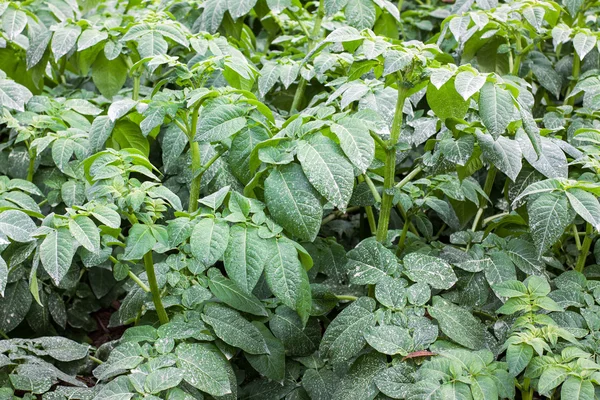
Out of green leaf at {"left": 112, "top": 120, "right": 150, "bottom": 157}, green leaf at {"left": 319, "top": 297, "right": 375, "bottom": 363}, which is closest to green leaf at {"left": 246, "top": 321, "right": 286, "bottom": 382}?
green leaf at {"left": 319, "top": 297, "right": 375, "bottom": 363}

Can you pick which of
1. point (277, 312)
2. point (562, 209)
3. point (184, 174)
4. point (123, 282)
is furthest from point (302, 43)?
point (562, 209)

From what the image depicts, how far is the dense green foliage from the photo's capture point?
169 centimetres

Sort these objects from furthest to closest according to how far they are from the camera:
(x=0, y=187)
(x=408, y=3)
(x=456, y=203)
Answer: (x=408, y=3) → (x=456, y=203) → (x=0, y=187)

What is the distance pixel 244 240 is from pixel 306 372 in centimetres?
46

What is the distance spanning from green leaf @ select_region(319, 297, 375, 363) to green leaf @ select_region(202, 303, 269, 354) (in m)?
0.17

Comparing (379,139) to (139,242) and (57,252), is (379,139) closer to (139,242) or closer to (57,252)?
A: (139,242)

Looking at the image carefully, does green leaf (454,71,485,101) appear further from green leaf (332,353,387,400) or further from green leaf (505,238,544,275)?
green leaf (332,353,387,400)

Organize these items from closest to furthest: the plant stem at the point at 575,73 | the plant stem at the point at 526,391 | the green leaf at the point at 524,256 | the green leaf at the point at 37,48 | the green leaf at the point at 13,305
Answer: the plant stem at the point at 526,391 → the green leaf at the point at 524,256 → the green leaf at the point at 13,305 → the green leaf at the point at 37,48 → the plant stem at the point at 575,73

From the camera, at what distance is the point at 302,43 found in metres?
3.11

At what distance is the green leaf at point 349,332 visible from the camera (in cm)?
179

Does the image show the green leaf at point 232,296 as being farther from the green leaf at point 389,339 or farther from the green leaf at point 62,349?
the green leaf at point 62,349

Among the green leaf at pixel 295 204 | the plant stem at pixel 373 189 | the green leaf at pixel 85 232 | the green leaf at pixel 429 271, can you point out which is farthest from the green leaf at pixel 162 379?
the plant stem at pixel 373 189

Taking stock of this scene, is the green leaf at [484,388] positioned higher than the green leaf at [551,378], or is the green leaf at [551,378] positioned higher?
the green leaf at [551,378]

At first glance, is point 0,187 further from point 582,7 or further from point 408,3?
point 408,3
